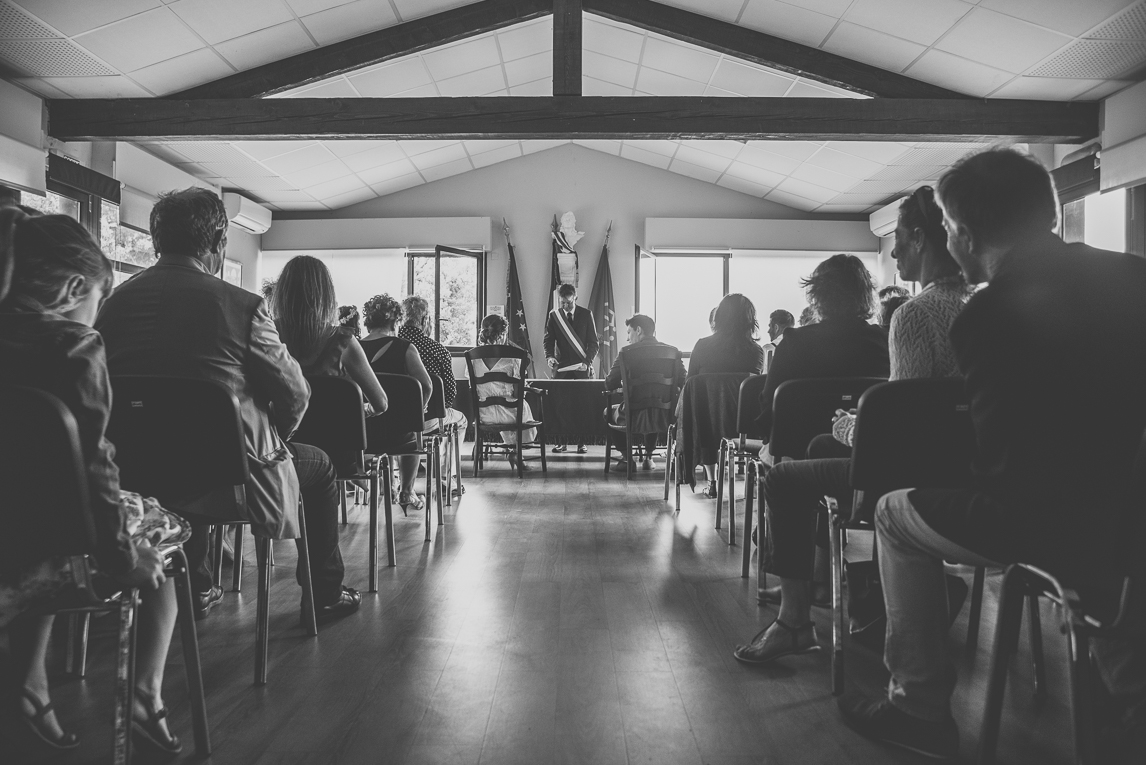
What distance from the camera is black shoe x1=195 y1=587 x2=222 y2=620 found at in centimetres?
224

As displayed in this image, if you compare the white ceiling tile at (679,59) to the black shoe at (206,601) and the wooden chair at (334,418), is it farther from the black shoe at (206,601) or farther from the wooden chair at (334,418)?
the black shoe at (206,601)

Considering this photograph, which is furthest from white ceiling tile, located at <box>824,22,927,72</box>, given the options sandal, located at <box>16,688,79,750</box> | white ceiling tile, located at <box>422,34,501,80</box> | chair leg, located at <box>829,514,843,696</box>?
sandal, located at <box>16,688,79,750</box>

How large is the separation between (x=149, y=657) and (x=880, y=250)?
8.99m

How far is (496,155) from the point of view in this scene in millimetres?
8664

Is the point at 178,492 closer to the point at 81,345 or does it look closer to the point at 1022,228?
the point at 81,345

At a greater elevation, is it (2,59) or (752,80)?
(752,80)

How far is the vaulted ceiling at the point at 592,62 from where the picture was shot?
452 cm

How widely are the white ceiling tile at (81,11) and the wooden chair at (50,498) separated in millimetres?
4247

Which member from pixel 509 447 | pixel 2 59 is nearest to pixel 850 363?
pixel 509 447

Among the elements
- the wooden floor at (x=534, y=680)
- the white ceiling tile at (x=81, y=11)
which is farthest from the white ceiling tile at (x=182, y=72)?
the wooden floor at (x=534, y=680)

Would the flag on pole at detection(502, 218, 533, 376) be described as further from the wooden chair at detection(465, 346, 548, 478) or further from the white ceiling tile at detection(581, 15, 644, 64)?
the wooden chair at detection(465, 346, 548, 478)

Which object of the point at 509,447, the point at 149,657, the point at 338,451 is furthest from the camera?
the point at 509,447

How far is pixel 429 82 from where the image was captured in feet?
22.1

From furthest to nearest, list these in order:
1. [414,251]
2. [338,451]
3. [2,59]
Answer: [414,251], [2,59], [338,451]
